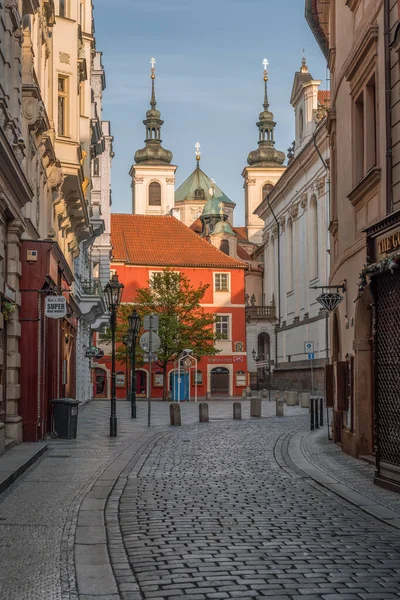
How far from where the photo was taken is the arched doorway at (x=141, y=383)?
219 feet

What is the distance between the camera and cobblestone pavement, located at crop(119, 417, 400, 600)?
A: 6582mm

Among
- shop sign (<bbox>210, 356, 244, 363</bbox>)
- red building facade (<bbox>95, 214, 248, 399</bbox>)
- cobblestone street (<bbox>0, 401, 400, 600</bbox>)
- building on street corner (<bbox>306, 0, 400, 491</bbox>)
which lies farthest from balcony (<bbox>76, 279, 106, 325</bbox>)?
shop sign (<bbox>210, 356, 244, 363</bbox>)

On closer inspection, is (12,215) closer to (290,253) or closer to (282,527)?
(282,527)

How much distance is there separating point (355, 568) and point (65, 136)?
20990 mm

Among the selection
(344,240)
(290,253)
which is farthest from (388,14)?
(290,253)

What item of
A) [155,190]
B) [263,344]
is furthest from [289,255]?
[155,190]

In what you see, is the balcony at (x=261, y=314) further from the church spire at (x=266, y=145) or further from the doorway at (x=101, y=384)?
the church spire at (x=266, y=145)

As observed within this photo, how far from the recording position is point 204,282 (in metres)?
72.9

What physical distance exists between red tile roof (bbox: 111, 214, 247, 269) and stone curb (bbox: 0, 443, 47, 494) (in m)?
54.5

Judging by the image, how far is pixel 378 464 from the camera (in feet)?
39.8

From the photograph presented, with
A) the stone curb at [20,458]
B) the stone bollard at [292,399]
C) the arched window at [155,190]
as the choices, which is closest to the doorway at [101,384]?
the stone bollard at [292,399]

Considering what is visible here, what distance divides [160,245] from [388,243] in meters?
63.4

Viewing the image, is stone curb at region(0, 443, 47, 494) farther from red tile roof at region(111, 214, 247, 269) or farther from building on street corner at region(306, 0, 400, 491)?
red tile roof at region(111, 214, 247, 269)

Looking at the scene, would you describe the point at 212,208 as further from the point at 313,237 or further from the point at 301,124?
the point at 313,237
